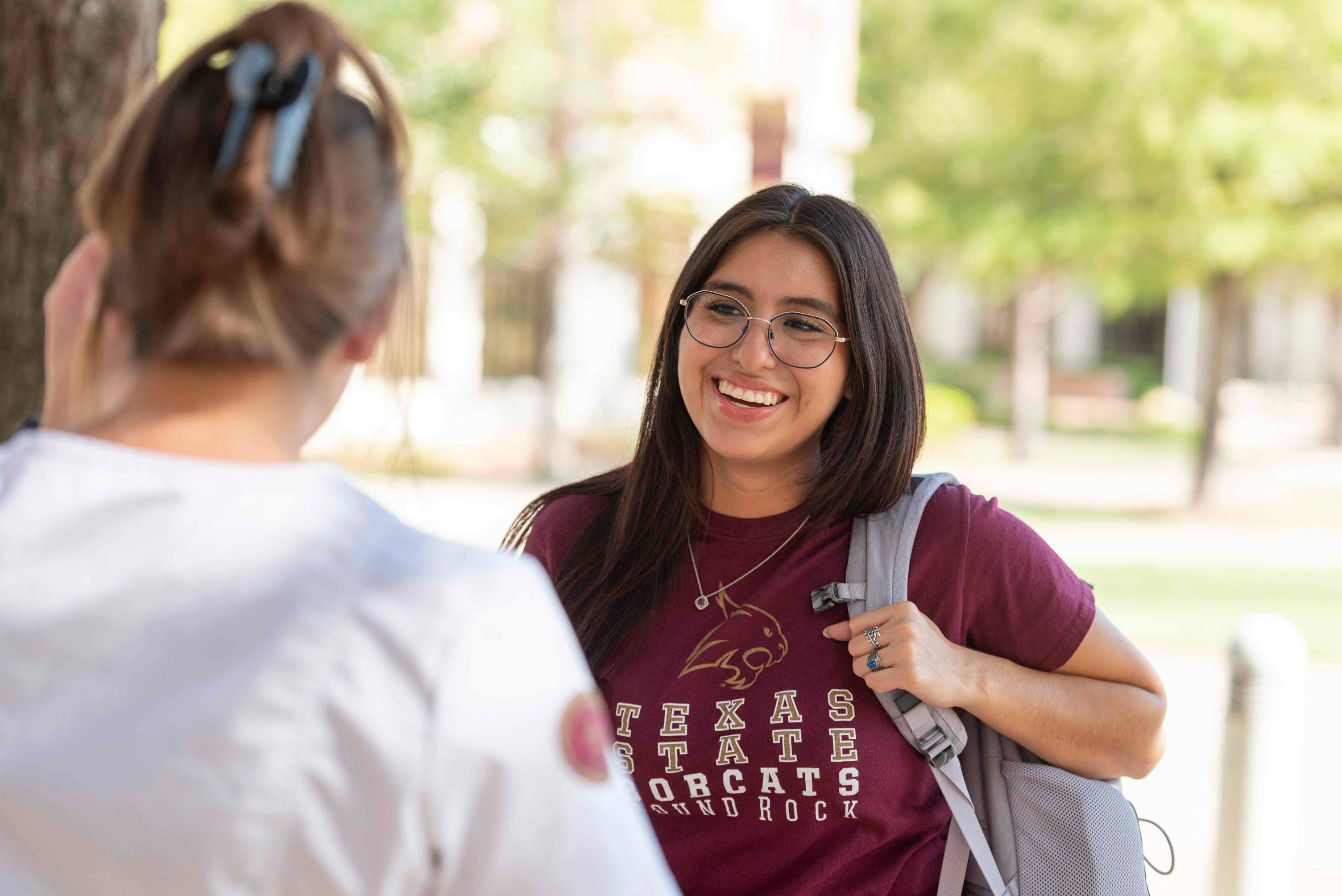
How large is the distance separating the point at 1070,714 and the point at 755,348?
2.86 feet

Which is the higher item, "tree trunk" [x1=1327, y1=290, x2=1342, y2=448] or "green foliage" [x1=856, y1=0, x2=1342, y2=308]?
"green foliage" [x1=856, y1=0, x2=1342, y2=308]

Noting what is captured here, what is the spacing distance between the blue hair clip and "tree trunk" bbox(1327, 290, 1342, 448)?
2728cm

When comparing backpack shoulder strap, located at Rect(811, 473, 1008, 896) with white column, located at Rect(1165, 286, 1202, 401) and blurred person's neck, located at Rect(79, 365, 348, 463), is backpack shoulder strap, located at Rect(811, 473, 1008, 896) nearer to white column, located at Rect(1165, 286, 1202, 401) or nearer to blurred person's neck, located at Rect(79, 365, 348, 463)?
blurred person's neck, located at Rect(79, 365, 348, 463)

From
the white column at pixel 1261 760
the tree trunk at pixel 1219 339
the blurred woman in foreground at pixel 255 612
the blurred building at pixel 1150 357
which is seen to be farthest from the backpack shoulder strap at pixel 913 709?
the blurred building at pixel 1150 357

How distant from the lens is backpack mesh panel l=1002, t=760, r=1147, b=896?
8.04ft

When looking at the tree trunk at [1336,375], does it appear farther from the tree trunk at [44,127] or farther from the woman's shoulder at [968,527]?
the tree trunk at [44,127]

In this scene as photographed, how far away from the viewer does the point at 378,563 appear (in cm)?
119

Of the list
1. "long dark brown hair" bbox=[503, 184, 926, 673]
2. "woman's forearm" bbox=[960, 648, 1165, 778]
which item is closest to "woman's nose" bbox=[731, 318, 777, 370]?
"long dark brown hair" bbox=[503, 184, 926, 673]

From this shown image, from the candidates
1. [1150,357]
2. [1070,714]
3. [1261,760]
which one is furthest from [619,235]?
[1150,357]

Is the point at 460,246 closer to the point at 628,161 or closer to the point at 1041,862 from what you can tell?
the point at 628,161

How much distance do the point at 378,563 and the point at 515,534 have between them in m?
1.83

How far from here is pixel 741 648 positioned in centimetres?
256

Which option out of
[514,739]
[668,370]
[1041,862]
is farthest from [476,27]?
[514,739]

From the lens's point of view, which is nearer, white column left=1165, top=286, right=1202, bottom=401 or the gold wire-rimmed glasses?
the gold wire-rimmed glasses
